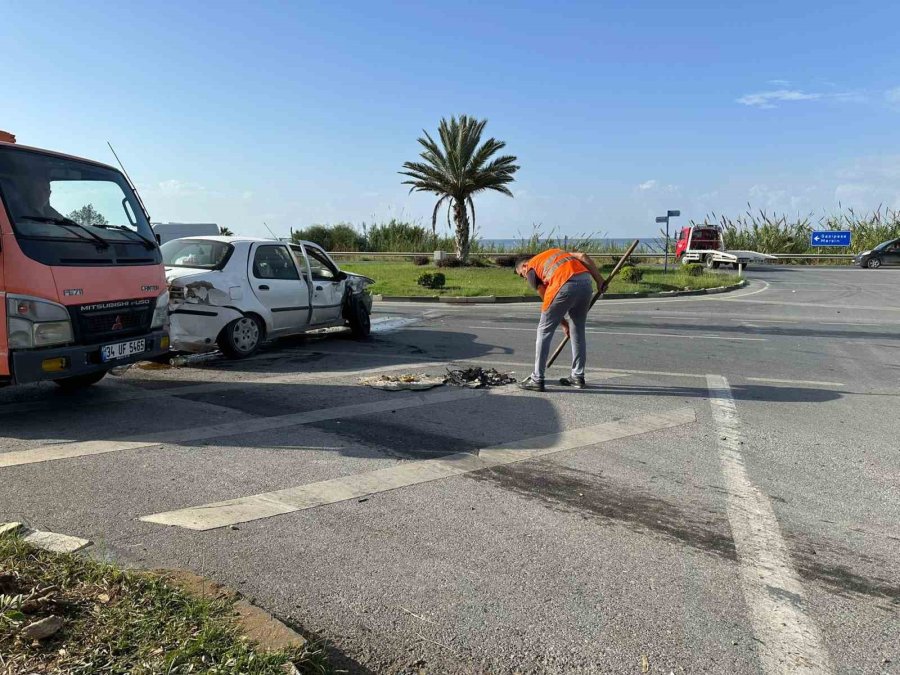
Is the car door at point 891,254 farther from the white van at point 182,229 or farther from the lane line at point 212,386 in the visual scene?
the lane line at point 212,386

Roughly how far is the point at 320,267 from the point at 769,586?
917 cm

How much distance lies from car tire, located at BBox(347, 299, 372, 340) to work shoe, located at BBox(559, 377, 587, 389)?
460 centimetres

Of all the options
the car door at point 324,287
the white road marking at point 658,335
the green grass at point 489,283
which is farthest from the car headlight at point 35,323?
the green grass at point 489,283

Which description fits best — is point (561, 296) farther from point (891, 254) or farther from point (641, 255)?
point (641, 255)

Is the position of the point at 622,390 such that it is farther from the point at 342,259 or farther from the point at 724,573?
the point at 342,259

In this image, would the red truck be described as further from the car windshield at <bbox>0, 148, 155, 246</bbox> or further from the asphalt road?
the car windshield at <bbox>0, 148, 155, 246</bbox>

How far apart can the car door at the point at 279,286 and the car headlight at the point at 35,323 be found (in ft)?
11.8

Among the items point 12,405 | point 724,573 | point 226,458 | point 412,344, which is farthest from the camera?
point 412,344

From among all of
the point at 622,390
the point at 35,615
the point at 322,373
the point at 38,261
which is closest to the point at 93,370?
the point at 38,261

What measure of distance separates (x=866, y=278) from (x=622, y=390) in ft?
83.5

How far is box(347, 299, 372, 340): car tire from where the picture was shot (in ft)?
38.4

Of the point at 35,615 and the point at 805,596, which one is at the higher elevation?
the point at 35,615

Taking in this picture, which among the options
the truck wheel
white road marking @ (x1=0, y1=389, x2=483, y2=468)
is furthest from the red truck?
the truck wheel

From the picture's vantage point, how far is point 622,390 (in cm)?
800
